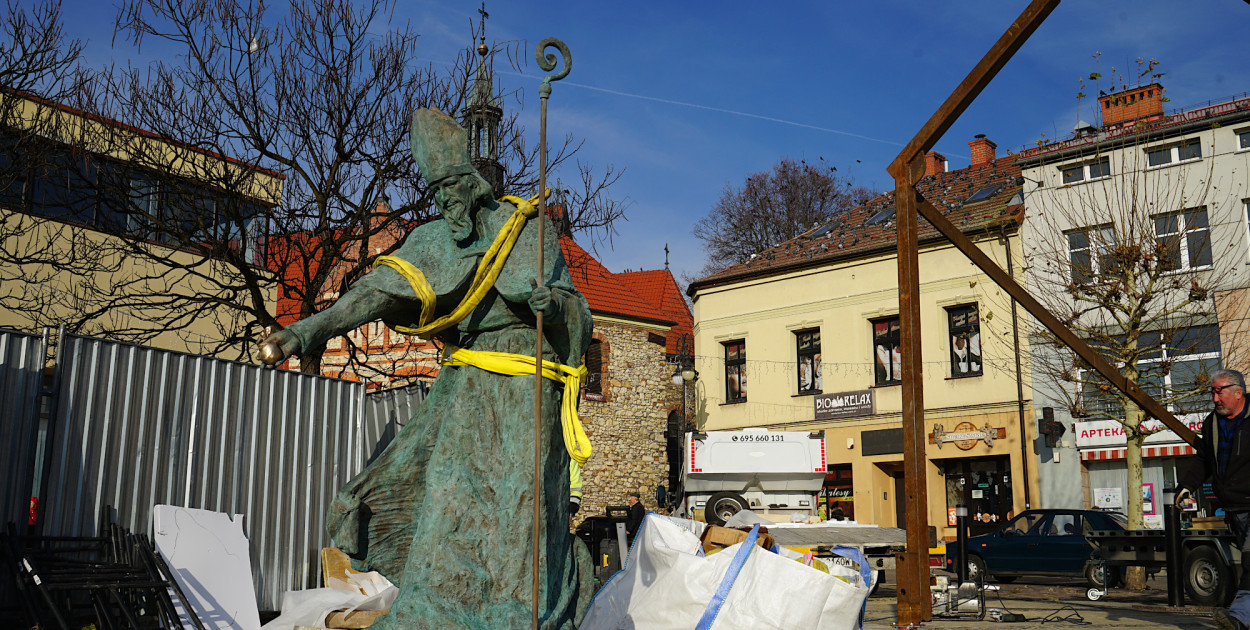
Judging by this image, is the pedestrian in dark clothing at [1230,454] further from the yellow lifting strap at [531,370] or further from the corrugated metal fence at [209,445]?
the corrugated metal fence at [209,445]

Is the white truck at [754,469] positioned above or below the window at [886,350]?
below

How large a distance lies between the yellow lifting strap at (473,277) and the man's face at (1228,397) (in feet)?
15.8

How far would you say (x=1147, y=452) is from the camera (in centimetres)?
2314

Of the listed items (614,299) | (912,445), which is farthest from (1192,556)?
(614,299)

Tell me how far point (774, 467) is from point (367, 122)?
10.2 meters

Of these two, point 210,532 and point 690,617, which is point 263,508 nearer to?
point 210,532

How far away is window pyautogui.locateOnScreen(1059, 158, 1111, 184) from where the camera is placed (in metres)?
25.2

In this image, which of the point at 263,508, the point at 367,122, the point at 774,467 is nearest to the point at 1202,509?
the point at 774,467

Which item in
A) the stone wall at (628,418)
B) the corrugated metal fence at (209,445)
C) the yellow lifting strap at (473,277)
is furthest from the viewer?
the stone wall at (628,418)

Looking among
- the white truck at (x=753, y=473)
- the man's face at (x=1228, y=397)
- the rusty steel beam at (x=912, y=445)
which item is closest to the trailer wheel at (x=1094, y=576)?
the white truck at (x=753, y=473)

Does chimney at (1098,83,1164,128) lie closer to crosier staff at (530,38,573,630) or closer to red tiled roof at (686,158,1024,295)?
red tiled roof at (686,158,1024,295)

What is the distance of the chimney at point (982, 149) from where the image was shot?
3288 cm

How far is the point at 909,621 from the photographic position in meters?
6.91

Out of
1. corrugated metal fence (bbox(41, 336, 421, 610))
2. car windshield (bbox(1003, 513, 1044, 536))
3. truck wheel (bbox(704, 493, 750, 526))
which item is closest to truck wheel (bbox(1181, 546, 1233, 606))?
car windshield (bbox(1003, 513, 1044, 536))
